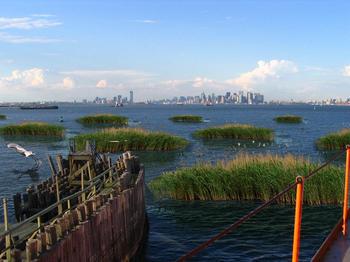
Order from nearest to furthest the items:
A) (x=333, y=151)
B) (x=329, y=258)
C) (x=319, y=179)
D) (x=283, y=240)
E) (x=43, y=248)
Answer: (x=329, y=258) → (x=43, y=248) → (x=283, y=240) → (x=319, y=179) → (x=333, y=151)

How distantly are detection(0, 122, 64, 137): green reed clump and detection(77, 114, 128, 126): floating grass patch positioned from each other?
2181 centimetres

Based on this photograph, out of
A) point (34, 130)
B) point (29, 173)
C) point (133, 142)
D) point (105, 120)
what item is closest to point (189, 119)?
point (105, 120)

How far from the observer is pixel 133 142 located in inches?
1695

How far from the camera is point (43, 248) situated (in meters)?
7.89

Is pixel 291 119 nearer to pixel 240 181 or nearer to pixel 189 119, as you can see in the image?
pixel 189 119

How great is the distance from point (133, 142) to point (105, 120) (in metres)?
42.7

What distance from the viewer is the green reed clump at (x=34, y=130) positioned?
60.3 metres

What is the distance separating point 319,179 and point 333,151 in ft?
79.1

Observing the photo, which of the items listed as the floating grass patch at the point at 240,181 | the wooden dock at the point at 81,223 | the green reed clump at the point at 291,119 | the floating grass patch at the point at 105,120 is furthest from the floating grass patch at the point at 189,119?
the wooden dock at the point at 81,223

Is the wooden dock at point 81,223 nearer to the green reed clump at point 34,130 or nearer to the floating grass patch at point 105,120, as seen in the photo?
the green reed clump at point 34,130

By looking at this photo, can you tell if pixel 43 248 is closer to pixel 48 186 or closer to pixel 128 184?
pixel 128 184

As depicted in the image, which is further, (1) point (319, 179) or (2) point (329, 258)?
(1) point (319, 179)

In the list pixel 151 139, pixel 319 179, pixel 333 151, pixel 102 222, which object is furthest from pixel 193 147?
pixel 102 222

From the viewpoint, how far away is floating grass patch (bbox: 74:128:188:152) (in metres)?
42.2
